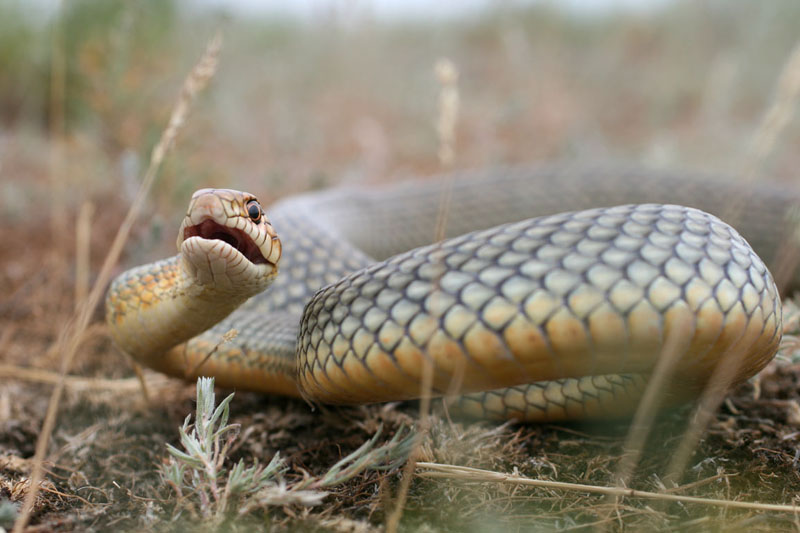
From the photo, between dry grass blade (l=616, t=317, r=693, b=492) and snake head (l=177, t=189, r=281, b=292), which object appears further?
snake head (l=177, t=189, r=281, b=292)

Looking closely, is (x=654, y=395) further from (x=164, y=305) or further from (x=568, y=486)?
(x=164, y=305)

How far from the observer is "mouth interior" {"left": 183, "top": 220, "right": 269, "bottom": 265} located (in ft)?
6.86

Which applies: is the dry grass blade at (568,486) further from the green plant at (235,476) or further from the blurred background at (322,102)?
the blurred background at (322,102)

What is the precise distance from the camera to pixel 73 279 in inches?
152

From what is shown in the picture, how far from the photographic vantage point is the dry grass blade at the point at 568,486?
169cm

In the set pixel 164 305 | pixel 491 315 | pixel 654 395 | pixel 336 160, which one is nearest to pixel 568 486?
pixel 654 395

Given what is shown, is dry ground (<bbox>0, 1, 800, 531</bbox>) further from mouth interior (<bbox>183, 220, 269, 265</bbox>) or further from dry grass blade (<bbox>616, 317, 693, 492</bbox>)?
mouth interior (<bbox>183, 220, 269, 265</bbox>)

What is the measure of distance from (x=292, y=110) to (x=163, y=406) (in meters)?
5.24

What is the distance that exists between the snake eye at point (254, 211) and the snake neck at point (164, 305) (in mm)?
208

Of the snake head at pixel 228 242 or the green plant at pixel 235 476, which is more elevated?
the snake head at pixel 228 242

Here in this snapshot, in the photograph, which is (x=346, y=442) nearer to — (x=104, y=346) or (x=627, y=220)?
(x=627, y=220)

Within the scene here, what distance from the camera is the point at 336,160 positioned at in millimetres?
6812

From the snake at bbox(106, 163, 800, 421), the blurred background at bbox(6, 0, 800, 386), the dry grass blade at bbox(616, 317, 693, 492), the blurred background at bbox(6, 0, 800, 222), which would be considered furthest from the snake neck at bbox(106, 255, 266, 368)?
the blurred background at bbox(6, 0, 800, 222)

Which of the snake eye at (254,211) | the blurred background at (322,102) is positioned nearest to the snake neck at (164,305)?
the snake eye at (254,211)
